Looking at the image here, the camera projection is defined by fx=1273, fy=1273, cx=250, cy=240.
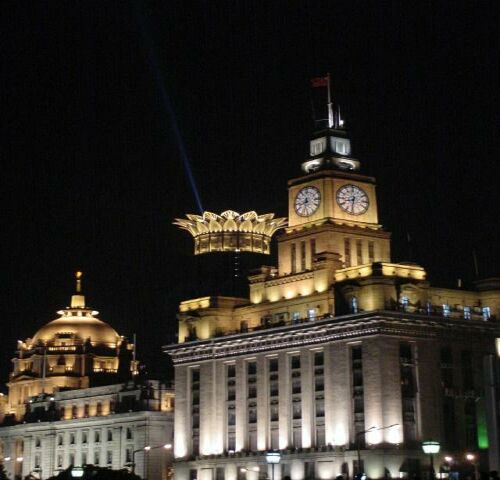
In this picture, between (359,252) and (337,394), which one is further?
(359,252)

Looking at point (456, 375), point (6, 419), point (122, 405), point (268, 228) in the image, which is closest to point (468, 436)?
point (456, 375)

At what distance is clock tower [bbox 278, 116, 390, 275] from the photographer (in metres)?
144

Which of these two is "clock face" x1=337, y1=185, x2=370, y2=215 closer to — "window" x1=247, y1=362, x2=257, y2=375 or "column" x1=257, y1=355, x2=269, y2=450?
"column" x1=257, y1=355, x2=269, y2=450

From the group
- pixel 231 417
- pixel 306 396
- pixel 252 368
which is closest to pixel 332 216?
pixel 252 368

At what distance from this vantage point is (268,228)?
161625 mm

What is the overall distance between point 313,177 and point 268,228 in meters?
17.0

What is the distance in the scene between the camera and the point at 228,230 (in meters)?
159

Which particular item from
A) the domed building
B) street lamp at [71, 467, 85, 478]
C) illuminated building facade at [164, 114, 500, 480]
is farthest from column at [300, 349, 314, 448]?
the domed building

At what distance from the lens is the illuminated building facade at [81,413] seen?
168500 millimetres

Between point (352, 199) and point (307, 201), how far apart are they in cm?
520

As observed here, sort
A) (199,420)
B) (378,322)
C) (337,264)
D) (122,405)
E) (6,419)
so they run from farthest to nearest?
(6,419)
(122,405)
(199,420)
(337,264)
(378,322)

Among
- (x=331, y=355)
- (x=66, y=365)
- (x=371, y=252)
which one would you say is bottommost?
(x=331, y=355)

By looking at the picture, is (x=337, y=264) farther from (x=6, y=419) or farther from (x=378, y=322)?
(x=6, y=419)

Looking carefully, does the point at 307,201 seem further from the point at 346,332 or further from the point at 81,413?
the point at 81,413
